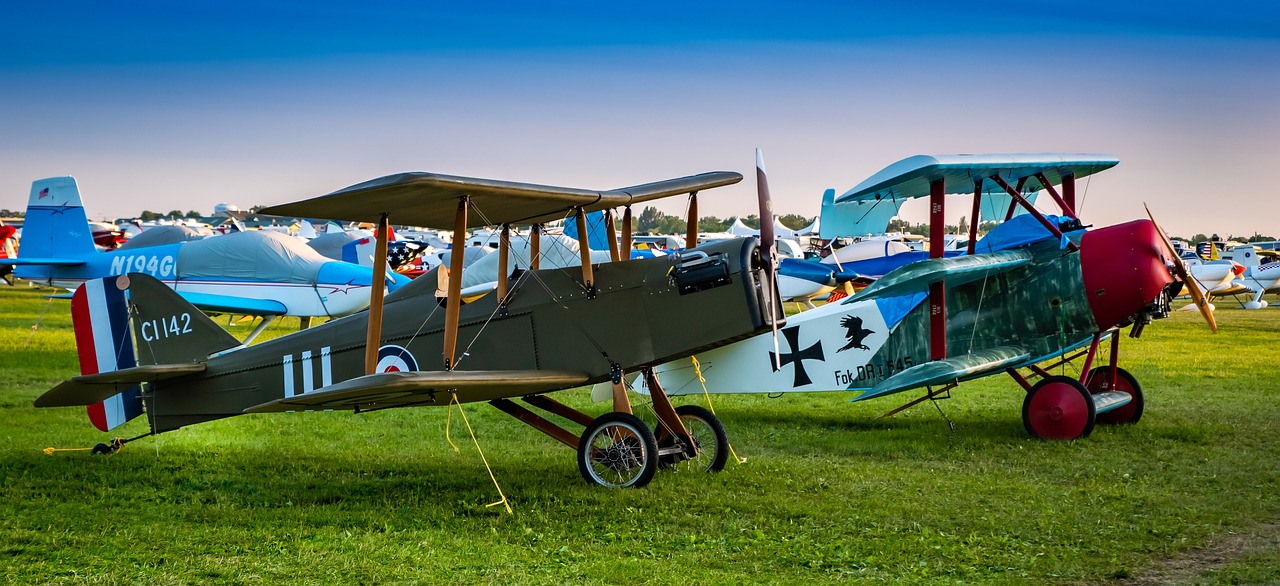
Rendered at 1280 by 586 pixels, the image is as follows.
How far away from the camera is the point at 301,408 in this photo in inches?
280

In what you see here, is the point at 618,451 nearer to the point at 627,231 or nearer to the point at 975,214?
the point at 627,231

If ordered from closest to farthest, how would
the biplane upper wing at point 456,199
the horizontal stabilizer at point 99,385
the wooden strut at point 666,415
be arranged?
the biplane upper wing at point 456,199 → the horizontal stabilizer at point 99,385 → the wooden strut at point 666,415

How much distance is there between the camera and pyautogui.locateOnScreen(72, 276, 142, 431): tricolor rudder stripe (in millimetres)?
8461

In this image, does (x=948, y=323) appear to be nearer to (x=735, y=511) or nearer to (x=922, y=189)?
(x=922, y=189)

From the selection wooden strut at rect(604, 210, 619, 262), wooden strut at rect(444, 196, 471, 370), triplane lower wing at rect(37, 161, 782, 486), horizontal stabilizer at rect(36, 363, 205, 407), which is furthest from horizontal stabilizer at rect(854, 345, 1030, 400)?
horizontal stabilizer at rect(36, 363, 205, 407)

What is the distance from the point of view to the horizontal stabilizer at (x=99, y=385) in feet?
23.4

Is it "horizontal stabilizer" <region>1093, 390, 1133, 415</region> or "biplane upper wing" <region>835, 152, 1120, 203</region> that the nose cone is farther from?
"biplane upper wing" <region>835, 152, 1120, 203</region>

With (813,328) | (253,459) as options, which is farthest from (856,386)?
(253,459)

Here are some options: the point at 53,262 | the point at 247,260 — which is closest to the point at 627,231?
the point at 247,260

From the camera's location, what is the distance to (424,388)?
643cm

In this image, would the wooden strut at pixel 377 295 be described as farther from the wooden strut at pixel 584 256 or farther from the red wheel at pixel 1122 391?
the red wheel at pixel 1122 391

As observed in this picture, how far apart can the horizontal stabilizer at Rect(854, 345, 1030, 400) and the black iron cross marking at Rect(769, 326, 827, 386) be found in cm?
112

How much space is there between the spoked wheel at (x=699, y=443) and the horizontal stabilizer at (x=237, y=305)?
1287 centimetres

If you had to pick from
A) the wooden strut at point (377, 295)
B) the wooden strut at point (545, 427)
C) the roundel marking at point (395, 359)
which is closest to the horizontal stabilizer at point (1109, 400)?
the wooden strut at point (545, 427)
